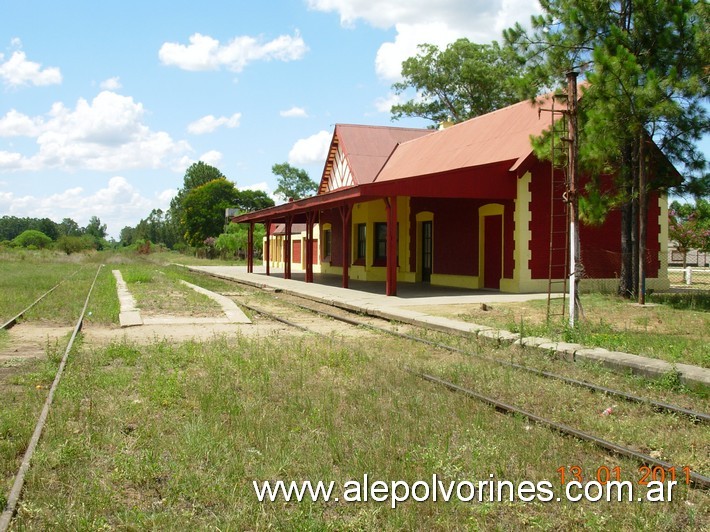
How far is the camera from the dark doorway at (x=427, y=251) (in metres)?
24.3

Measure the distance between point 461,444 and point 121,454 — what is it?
2429 millimetres

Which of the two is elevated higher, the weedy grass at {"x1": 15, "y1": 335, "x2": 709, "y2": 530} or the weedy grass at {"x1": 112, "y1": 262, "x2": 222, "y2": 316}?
the weedy grass at {"x1": 112, "y1": 262, "x2": 222, "y2": 316}

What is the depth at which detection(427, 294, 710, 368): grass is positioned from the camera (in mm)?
8688

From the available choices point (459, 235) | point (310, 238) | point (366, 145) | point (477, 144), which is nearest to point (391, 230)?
point (459, 235)

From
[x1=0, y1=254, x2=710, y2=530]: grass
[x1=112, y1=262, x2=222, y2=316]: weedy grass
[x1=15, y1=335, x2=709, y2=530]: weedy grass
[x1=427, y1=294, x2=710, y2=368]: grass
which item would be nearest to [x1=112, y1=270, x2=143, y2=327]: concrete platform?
[x1=112, y1=262, x2=222, y2=316]: weedy grass

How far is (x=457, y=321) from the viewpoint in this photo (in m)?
12.3

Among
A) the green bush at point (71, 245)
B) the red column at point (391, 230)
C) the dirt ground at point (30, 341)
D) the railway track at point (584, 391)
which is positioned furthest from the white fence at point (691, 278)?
the green bush at point (71, 245)

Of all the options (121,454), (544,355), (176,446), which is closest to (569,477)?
(176,446)

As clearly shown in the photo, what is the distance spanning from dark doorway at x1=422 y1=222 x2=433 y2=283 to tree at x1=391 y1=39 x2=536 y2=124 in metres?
20.4

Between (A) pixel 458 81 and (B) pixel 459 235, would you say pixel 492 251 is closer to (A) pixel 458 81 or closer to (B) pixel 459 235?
(B) pixel 459 235

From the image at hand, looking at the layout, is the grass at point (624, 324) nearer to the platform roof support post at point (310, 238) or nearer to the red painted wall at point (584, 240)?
the red painted wall at point (584, 240)

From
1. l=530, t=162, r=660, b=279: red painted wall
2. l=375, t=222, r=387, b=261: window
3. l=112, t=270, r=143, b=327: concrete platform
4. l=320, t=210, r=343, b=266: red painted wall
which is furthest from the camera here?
l=320, t=210, r=343, b=266: red painted wall

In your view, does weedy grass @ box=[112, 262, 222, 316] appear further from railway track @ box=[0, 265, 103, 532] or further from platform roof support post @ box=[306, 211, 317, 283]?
railway track @ box=[0, 265, 103, 532]

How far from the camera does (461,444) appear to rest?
15.7 feet
